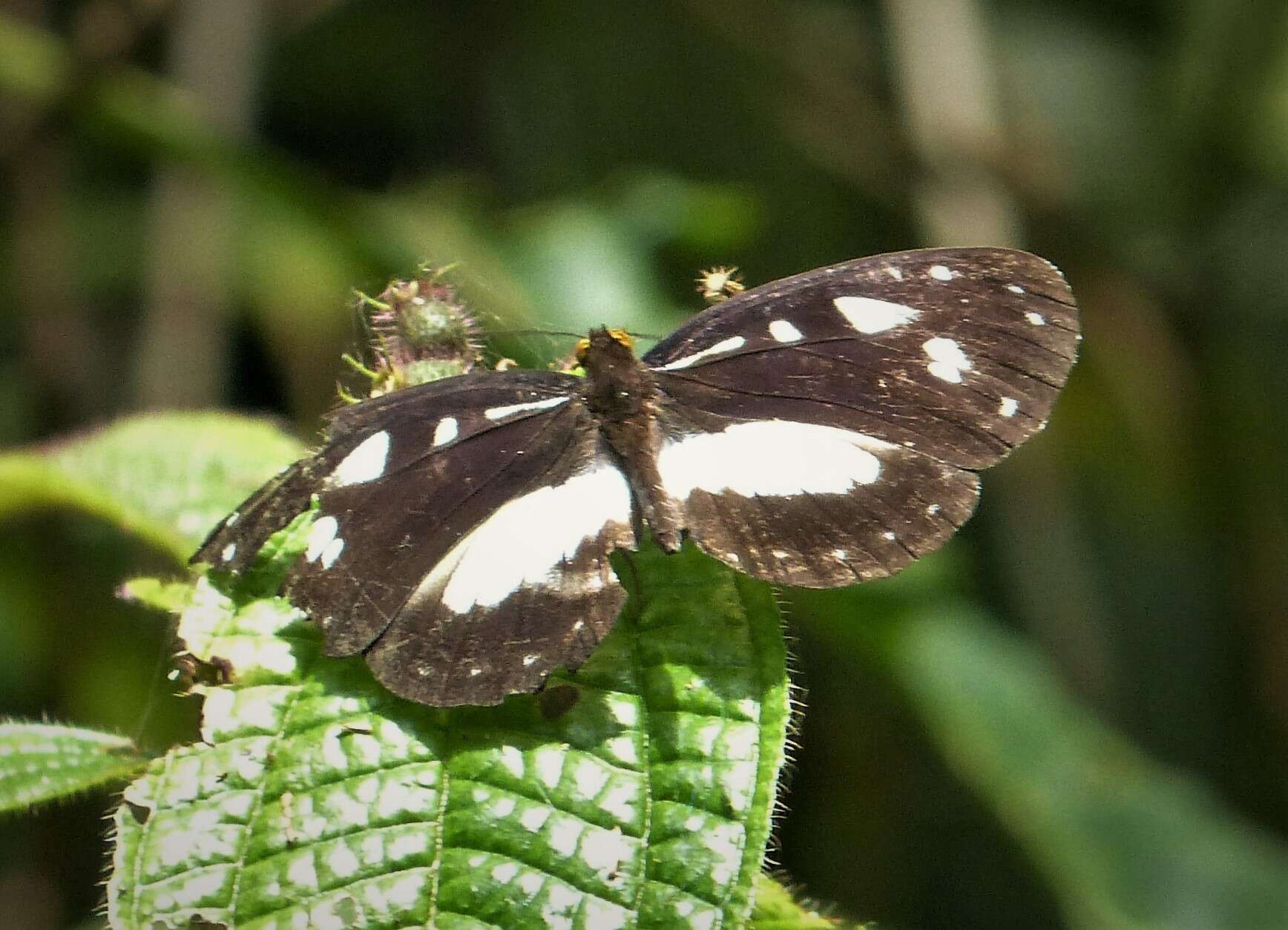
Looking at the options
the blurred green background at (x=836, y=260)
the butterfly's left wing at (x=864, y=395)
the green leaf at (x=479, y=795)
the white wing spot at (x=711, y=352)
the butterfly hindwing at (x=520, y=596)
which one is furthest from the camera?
the blurred green background at (x=836, y=260)

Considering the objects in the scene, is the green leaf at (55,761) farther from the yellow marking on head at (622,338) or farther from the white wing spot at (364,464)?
the yellow marking on head at (622,338)

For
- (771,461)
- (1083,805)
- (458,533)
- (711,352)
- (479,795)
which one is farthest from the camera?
(1083,805)

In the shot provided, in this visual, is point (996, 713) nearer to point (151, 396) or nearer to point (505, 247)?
point (505, 247)

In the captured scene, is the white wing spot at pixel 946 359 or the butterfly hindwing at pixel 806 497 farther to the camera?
the white wing spot at pixel 946 359

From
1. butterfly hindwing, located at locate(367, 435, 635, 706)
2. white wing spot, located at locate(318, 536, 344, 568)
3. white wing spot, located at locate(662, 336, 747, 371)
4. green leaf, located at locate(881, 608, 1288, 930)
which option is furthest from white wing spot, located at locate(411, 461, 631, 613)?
green leaf, located at locate(881, 608, 1288, 930)

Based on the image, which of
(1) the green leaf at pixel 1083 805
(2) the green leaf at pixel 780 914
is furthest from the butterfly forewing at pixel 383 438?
(1) the green leaf at pixel 1083 805

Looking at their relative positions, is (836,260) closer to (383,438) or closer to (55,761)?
(383,438)

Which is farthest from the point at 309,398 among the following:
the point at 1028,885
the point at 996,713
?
the point at 1028,885

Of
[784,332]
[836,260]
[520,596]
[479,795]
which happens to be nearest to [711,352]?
[784,332]
